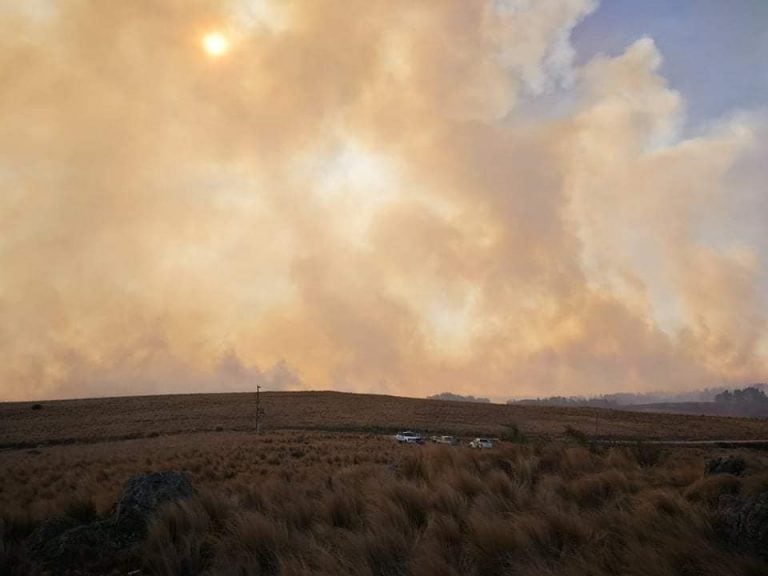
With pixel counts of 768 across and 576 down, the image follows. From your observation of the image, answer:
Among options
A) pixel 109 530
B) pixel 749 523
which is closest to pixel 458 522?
pixel 749 523

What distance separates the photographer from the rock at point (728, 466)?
9594 mm

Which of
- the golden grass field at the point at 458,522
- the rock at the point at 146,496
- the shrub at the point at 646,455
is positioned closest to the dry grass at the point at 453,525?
the golden grass field at the point at 458,522

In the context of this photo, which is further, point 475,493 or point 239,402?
point 239,402

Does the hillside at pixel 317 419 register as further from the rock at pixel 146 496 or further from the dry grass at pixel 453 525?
the rock at pixel 146 496

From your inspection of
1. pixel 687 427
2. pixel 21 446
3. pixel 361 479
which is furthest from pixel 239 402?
pixel 361 479

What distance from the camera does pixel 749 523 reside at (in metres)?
5.55

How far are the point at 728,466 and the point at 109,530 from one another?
435 inches

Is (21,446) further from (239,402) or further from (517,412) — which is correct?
(517,412)

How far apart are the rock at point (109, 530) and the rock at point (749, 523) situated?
26.8ft

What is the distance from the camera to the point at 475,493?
340 inches

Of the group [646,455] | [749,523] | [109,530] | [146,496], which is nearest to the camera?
[749,523]

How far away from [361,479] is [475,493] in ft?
9.21

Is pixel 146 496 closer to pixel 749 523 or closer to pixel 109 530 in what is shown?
pixel 109 530

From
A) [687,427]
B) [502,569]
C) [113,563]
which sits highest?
[502,569]
